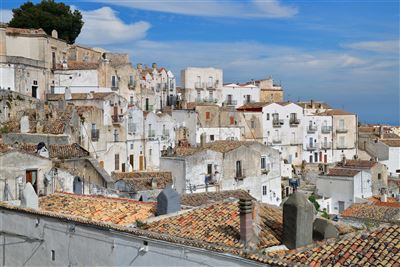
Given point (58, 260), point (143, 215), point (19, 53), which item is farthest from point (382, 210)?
point (19, 53)

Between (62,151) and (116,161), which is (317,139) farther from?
(62,151)

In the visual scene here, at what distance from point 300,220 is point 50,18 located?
5918cm

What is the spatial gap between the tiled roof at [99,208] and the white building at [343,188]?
1061 inches

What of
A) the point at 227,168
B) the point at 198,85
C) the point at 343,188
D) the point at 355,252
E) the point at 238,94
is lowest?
the point at 343,188

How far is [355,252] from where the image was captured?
40.8 ft

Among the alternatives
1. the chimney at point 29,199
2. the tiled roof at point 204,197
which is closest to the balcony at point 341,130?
the tiled roof at point 204,197

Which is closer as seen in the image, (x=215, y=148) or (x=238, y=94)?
(x=215, y=148)

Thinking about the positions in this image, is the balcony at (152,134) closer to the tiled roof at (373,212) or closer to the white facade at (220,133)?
the white facade at (220,133)

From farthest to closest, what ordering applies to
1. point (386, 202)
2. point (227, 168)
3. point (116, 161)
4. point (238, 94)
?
point (238, 94) < point (116, 161) < point (227, 168) < point (386, 202)

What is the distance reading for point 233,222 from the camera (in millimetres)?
15781

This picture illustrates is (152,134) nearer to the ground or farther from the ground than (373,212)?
farther from the ground

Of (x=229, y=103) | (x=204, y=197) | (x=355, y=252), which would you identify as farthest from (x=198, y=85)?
(x=355, y=252)

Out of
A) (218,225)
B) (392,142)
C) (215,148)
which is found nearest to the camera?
(218,225)

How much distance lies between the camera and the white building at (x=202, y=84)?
70.0 metres
